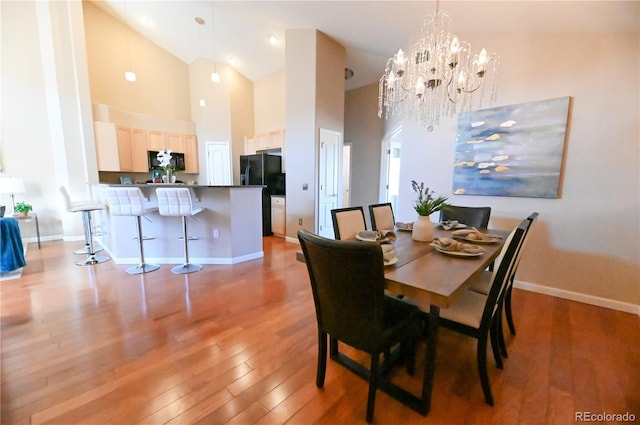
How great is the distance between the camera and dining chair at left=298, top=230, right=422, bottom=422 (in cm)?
111

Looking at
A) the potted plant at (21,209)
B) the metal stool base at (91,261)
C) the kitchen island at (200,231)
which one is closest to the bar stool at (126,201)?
the kitchen island at (200,231)

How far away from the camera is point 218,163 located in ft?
22.0

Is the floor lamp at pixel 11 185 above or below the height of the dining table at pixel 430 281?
above

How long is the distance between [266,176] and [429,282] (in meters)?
4.67

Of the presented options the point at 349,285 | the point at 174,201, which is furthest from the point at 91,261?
the point at 349,285

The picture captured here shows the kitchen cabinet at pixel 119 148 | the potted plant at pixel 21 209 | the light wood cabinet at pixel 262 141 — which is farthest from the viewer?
the light wood cabinet at pixel 262 141

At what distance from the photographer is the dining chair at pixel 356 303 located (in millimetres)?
1109

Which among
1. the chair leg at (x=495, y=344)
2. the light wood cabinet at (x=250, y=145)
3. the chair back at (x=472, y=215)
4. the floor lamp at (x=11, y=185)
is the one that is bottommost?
the chair leg at (x=495, y=344)

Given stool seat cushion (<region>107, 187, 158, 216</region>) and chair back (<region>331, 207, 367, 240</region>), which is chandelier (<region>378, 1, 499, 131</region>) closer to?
chair back (<region>331, 207, 367, 240</region>)

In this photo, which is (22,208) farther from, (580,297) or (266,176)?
(580,297)

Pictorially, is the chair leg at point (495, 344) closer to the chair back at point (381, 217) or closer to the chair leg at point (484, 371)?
the chair leg at point (484, 371)

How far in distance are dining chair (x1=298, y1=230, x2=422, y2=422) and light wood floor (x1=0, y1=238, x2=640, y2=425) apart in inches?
10.8

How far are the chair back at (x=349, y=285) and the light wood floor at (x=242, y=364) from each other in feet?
1.57

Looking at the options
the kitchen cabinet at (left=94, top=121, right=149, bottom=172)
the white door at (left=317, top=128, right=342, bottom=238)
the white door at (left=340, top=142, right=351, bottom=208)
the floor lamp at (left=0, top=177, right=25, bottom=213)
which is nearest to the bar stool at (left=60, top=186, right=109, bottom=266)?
the floor lamp at (left=0, top=177, right=25, bottom=213)
